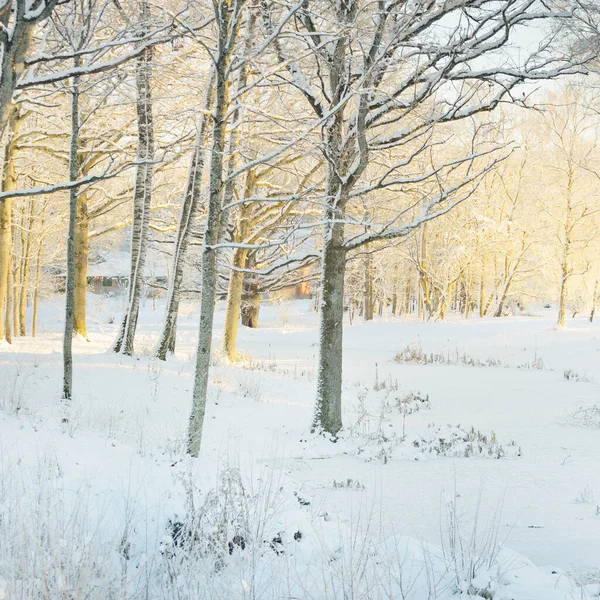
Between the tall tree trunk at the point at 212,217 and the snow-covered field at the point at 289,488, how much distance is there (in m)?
0.49

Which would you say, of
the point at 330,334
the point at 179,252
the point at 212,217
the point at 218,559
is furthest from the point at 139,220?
the point at 218,559

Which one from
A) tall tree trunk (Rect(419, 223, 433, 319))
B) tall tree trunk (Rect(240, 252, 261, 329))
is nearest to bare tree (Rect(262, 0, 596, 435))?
tall tree trunk (Rect(240, 252, 261, 329))

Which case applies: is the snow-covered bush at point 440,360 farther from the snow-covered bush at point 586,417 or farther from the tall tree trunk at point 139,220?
the tall tree trunk at point 139,220

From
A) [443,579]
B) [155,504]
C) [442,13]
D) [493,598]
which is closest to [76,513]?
[155,504]

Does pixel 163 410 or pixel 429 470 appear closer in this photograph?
pixel 429 470

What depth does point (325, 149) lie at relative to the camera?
6355 millimetres

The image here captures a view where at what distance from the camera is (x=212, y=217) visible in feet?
16.4

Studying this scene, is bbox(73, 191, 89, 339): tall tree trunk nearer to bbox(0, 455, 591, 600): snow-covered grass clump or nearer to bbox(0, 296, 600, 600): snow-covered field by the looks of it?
bbox(0, 296, 600, 600): snow-covered field

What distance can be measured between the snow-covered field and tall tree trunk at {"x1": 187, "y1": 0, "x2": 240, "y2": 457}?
0.49m

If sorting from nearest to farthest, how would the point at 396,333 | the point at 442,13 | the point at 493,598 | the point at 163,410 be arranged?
the point at 493,598 < the point at 442,13 < the point at 163,410 < the point at 396,333

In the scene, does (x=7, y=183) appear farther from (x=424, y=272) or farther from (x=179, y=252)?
(x=424, y=272)

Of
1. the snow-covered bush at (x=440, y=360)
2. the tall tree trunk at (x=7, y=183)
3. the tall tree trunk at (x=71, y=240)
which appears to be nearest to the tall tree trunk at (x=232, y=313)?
the snow-covered bush at (x=440, y=360)

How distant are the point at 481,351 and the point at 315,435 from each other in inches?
424

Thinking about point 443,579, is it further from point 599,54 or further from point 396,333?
point 396,333
